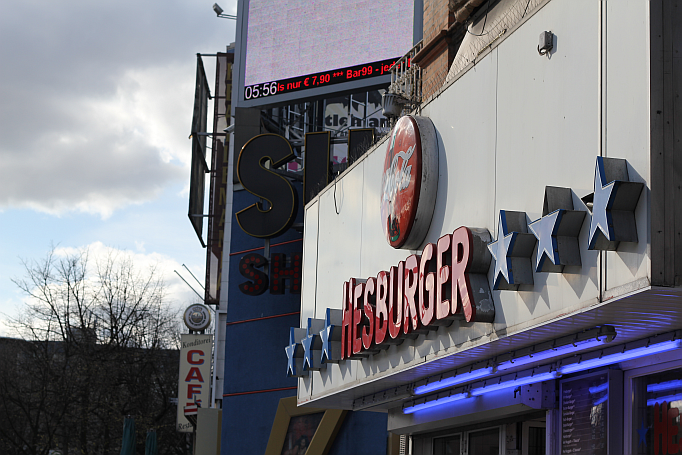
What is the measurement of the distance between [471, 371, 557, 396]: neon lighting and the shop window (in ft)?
8.11

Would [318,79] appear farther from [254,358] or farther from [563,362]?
[563,362]

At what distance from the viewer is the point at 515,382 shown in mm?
9844

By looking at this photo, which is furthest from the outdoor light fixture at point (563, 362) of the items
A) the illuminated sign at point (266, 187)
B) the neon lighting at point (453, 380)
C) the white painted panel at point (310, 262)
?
the illuminated sign at point (266, 187)

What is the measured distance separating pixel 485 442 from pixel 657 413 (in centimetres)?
463

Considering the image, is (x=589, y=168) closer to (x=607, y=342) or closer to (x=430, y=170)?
(x=607, y=342)

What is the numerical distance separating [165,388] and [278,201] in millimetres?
26569

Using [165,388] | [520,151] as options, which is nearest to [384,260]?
[520,151]

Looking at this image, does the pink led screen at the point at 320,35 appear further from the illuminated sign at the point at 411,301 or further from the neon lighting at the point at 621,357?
the neon lighting at the point at 621,357

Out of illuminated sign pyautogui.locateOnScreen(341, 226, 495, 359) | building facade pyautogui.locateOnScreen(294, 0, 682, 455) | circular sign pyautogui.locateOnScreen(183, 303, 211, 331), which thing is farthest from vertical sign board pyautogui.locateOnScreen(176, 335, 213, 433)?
illuminated sign pyautogui.locateOnScreen(341, 226, 495, 359)

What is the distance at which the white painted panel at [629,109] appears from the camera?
6125mm

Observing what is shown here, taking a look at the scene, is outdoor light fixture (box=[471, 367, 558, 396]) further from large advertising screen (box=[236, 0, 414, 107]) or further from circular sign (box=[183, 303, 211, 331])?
circular sign (box=[183, 303, 211, 331])

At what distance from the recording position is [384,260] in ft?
40.6

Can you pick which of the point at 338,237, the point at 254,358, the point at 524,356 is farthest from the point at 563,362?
the point at 254,358

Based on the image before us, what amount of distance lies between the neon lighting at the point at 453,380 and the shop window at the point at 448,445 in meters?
1.55
